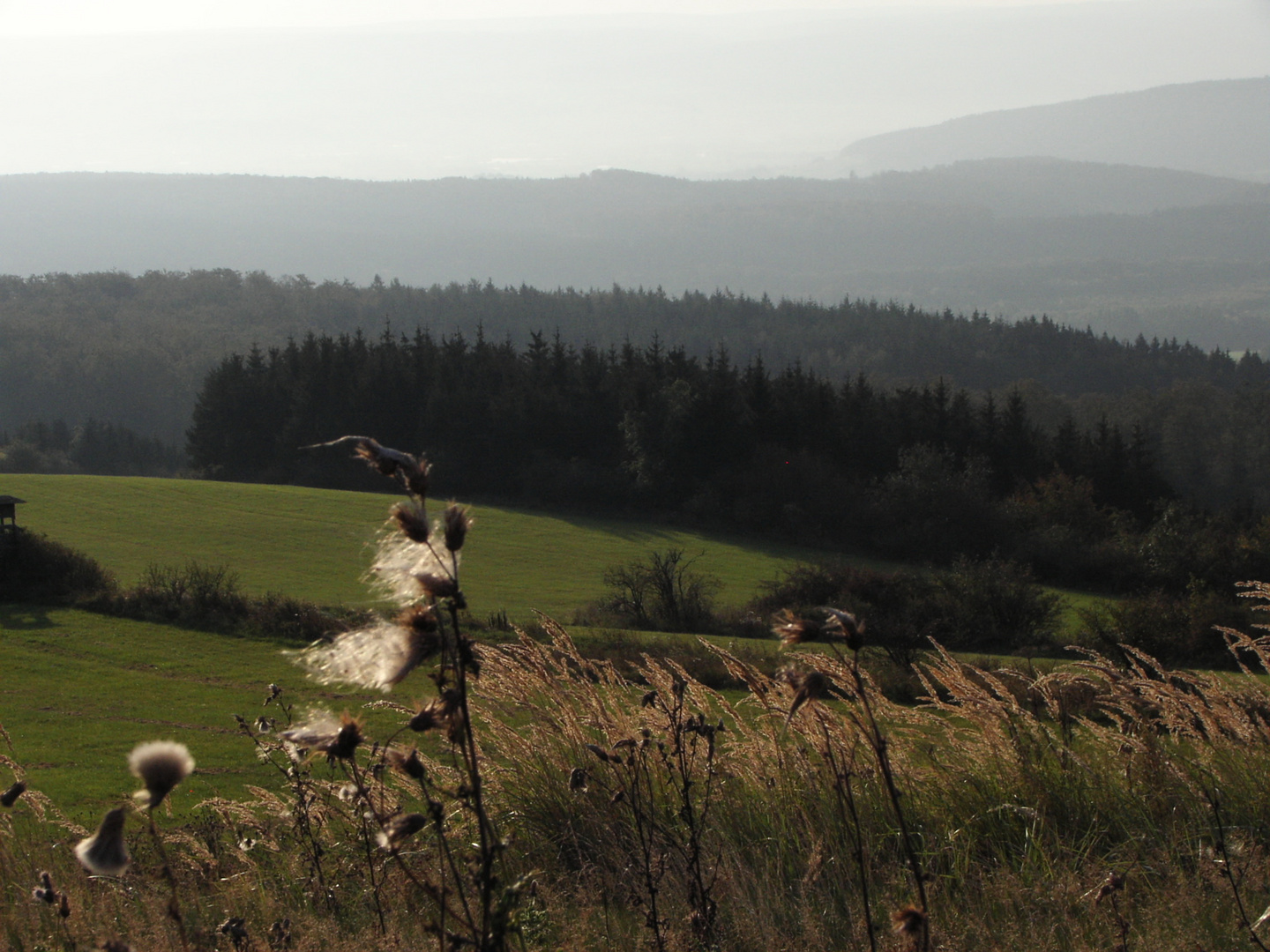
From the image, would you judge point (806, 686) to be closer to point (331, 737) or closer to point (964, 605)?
point (331, 737)

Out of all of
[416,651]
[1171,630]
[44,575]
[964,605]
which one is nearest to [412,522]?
[416,651]

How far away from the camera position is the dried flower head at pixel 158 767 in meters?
1.92

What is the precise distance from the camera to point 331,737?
2.38 metres

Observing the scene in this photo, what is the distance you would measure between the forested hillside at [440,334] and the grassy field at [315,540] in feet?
177

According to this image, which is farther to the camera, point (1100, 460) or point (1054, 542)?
point (1100, 460)

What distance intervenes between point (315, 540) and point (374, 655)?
46.5 meters

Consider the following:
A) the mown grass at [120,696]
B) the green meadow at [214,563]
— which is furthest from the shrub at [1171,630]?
the mown grass at [120,696]

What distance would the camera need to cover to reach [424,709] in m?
2.29

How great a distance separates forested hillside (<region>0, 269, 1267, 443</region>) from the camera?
→ 123 meters

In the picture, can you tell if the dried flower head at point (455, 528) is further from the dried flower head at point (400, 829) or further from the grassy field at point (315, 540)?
the grassy field at point (315, 540)

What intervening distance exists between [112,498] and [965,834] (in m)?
53.2

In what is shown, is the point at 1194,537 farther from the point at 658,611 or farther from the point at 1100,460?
the point at 658,611

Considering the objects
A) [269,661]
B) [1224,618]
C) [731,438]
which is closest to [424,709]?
[269,661]

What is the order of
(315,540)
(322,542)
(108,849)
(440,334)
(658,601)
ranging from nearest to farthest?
(108,849)
(658,601)
(322,542)
(315,540)
(440,334)
